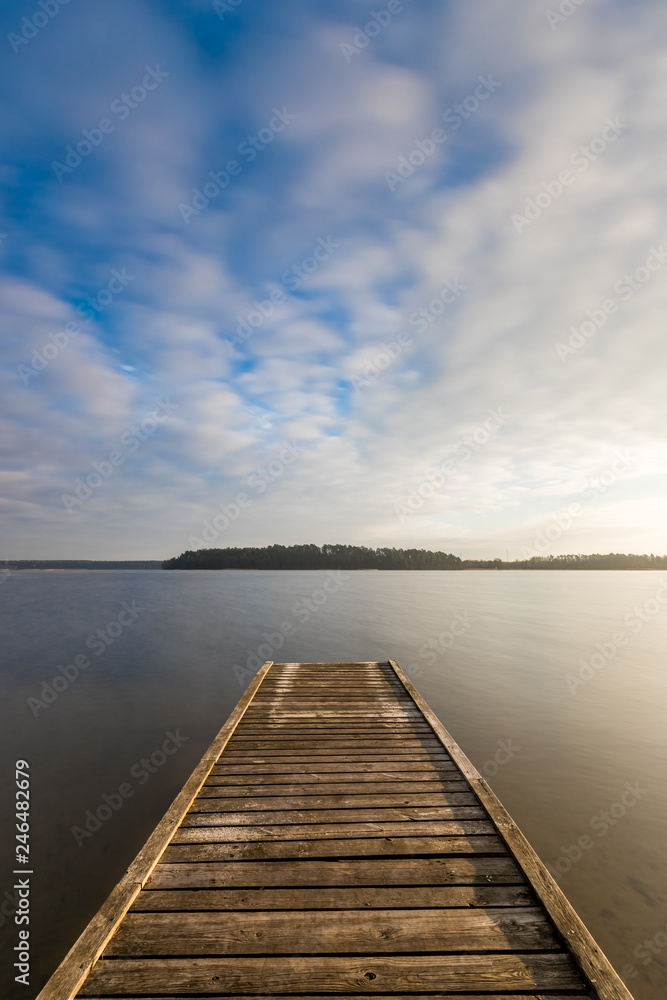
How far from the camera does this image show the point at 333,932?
276 cm

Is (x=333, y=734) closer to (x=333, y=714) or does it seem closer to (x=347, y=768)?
(x=333, y=714)

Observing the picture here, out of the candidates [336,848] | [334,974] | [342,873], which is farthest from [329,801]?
[334,974]

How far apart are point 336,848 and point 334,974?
3.53 ft

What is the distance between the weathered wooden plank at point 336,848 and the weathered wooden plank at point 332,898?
1.20ft

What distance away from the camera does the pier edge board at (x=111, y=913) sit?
242 centimetres

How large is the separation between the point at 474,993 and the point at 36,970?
3.89 meters

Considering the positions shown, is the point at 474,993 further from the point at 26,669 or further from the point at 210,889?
the point at 26,669

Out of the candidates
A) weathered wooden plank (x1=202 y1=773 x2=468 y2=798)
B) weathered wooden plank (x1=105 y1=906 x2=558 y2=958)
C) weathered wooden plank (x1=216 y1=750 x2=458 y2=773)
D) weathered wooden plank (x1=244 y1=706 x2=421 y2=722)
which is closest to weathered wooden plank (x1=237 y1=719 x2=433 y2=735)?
weathered wooden plank (x1=244 y1=706 x2=421 y2=722)

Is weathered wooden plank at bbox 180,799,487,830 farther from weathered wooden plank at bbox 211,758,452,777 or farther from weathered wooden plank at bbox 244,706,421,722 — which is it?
weathered wooden plank at bbox 244,706,421,722

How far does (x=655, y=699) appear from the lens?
1214 cm

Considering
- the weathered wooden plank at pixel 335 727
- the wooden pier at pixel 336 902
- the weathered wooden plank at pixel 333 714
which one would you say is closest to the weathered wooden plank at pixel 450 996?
the wooden pier at pixel 336 902

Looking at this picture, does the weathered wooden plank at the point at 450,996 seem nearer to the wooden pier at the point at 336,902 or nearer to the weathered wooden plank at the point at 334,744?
the wooden pier at the point at 336,902

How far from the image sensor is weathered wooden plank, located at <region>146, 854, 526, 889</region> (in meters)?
3.18

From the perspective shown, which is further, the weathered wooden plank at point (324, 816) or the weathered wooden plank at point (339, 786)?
the weathered wooden plank at point (339, 786)
